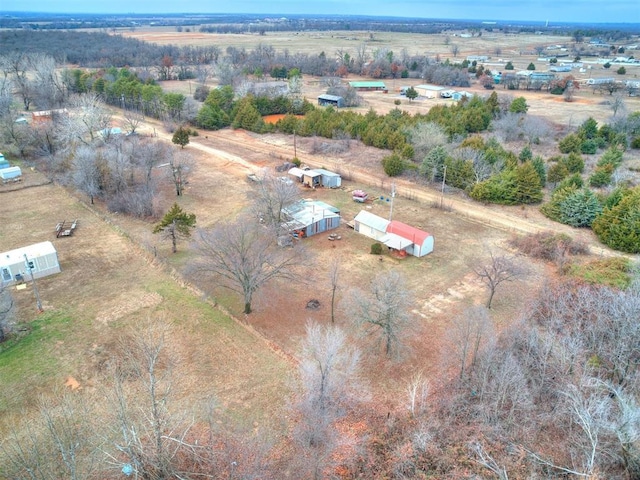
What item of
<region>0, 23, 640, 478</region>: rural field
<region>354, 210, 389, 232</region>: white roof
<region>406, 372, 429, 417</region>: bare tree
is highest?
<region>354, 210, 389, 232</region>: white roof

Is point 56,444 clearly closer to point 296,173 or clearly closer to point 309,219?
point 309,219

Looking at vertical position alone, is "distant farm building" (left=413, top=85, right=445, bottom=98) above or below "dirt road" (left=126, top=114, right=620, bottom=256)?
above

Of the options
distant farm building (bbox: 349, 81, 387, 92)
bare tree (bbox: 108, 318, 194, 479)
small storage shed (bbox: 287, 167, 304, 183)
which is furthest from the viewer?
distant farm building (bbox: 349, 81, 387, 92)

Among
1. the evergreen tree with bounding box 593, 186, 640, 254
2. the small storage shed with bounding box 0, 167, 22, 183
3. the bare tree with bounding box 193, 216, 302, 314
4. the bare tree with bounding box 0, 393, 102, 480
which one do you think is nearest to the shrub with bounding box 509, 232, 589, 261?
the evergreen tree with bounding box 593, 186, 640, 254

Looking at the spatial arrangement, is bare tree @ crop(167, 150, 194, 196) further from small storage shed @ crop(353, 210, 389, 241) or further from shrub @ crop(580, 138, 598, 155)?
shrub @ crop(580, 138, 598, 155)

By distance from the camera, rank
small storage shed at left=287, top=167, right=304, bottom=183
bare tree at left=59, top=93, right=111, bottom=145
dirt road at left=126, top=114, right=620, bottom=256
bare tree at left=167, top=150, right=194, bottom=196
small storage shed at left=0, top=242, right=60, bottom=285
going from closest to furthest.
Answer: small storage shed at left=0, top=242, right=60, bottom=285
dirt road at left=126, top=114, right=620, bottom=256
bare tree at left=167, top=150, right=194, bottom=196
small storage shed at left=287, top=167, right=304, bottom=183
bare tree at left=59, top=93, right=111, bottom=145

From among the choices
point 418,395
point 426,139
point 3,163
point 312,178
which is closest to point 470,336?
point 418,395

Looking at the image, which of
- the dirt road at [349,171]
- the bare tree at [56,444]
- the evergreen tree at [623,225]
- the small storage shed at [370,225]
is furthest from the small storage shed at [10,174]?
the evergreen tree at [623,225]

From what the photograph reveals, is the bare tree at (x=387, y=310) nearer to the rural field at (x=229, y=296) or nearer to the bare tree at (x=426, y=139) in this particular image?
the rural field at (x=229, y=296)
